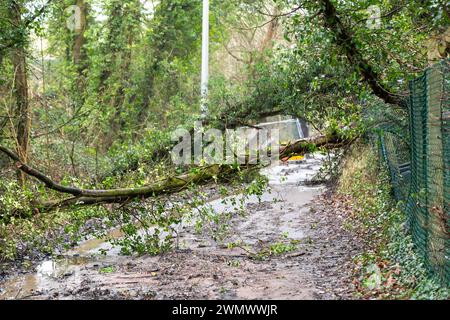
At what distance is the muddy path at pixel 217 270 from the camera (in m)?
7.72

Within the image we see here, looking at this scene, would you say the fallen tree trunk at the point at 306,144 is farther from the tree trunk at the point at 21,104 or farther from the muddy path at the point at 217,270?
the tree trunk at the point at 21,104

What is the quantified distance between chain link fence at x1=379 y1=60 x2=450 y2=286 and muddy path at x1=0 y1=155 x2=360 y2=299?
3.63 feet

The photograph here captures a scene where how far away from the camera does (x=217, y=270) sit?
29.5ft

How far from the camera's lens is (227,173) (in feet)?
35.0

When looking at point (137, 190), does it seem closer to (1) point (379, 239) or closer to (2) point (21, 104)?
(1) point (379, 239)

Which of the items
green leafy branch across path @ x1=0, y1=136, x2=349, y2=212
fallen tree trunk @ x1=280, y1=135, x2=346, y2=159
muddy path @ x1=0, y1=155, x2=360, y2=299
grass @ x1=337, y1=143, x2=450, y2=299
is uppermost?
fallen tree trunk @ x1=280, y1=135, x2=346, y2=159

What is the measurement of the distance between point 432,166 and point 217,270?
366cm

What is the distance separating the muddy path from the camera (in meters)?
7.72

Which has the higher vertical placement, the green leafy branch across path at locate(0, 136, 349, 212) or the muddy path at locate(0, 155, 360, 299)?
the green leafy branch across path at locate(0, 136, 349, 212)

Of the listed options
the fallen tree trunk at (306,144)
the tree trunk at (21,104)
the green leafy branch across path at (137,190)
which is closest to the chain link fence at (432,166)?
the fallen tree trunk at (306,144)

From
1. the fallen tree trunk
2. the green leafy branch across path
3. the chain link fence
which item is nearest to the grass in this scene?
the chain link fence

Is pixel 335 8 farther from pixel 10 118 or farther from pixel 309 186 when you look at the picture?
pixel 309 186

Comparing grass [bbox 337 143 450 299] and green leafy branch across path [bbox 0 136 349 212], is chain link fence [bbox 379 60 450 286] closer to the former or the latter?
grass [bbox 337 143 450 299]
